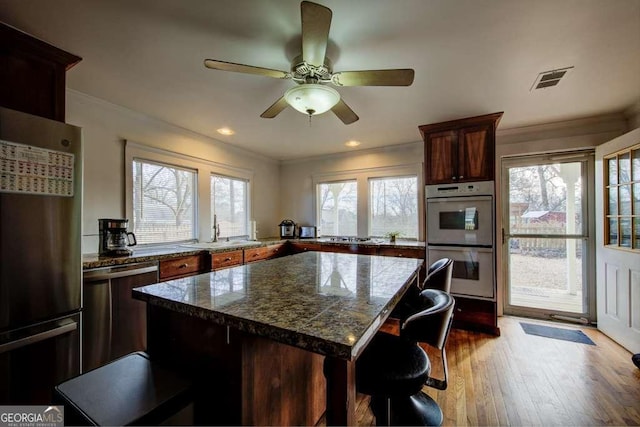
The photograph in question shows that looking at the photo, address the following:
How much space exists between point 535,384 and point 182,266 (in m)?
3.19

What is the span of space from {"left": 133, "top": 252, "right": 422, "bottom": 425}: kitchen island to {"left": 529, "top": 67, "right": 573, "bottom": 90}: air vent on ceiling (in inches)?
78.7

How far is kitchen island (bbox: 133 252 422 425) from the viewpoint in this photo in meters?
0.81

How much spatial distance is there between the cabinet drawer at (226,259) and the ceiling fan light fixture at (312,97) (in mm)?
1994

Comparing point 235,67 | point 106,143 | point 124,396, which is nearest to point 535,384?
point 124,396

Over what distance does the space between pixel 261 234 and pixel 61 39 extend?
11.2 ft

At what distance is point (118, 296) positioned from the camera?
6.84 feet

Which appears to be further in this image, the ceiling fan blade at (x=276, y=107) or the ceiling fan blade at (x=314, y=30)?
the ceiling fan blade at (x=276, y=107)

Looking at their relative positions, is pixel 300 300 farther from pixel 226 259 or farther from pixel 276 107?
pixel 226 259

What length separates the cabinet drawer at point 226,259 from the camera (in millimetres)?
2947

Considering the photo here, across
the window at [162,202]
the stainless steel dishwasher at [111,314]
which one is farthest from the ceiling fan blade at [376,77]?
the window at [162,202]

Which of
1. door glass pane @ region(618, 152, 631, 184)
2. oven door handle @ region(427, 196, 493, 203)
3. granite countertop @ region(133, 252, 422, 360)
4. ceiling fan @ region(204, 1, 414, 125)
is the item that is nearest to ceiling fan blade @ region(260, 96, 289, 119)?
ceiling fan @ region(204, 1, 414, 125)

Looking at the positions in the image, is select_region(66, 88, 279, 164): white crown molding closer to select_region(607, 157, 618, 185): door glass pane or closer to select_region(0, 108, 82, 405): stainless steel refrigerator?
select_region(0, 108, 82, 405): stainless steel refrigerator

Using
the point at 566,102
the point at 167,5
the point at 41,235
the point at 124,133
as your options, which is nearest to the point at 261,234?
the point at 124,133

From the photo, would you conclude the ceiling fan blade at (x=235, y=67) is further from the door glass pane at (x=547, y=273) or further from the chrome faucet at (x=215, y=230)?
the door glass pane at (x=547, y=273)
